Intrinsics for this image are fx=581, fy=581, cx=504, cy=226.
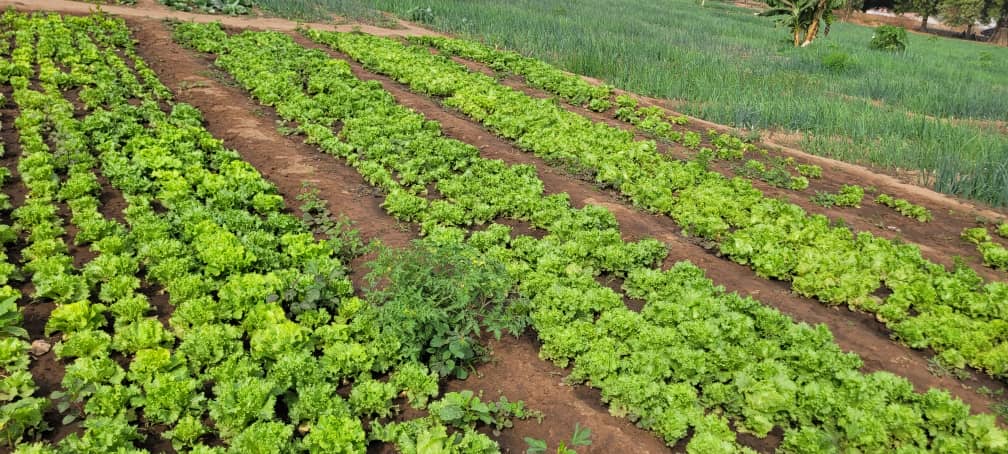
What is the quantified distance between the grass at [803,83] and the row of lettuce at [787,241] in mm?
3918

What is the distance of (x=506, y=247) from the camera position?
8055 millimetres

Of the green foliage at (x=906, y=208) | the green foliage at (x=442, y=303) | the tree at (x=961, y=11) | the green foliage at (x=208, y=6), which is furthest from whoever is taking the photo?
the tree at (x=961, y=11)

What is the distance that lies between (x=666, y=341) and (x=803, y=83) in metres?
15.1

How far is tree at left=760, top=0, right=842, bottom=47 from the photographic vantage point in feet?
78.4

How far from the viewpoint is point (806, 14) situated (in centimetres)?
2494

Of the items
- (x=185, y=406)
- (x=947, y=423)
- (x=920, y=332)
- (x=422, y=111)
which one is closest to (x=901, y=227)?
(x=920, y=332)

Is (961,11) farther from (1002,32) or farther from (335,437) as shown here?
(335,437)

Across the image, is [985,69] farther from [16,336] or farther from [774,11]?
[16,336]

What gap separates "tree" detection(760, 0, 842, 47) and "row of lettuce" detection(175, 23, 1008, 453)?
2051 centimetres

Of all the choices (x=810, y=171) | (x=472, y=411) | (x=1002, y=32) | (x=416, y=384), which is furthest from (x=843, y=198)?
(x=1002, y=32)

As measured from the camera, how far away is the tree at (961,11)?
163 ft

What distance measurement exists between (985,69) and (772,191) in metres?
23.2

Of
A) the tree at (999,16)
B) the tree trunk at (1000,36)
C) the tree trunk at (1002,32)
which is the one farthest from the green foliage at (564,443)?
the tree at (999,16)

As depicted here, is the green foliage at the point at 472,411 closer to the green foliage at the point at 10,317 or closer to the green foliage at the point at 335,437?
the green foliage at the point at 335,437
